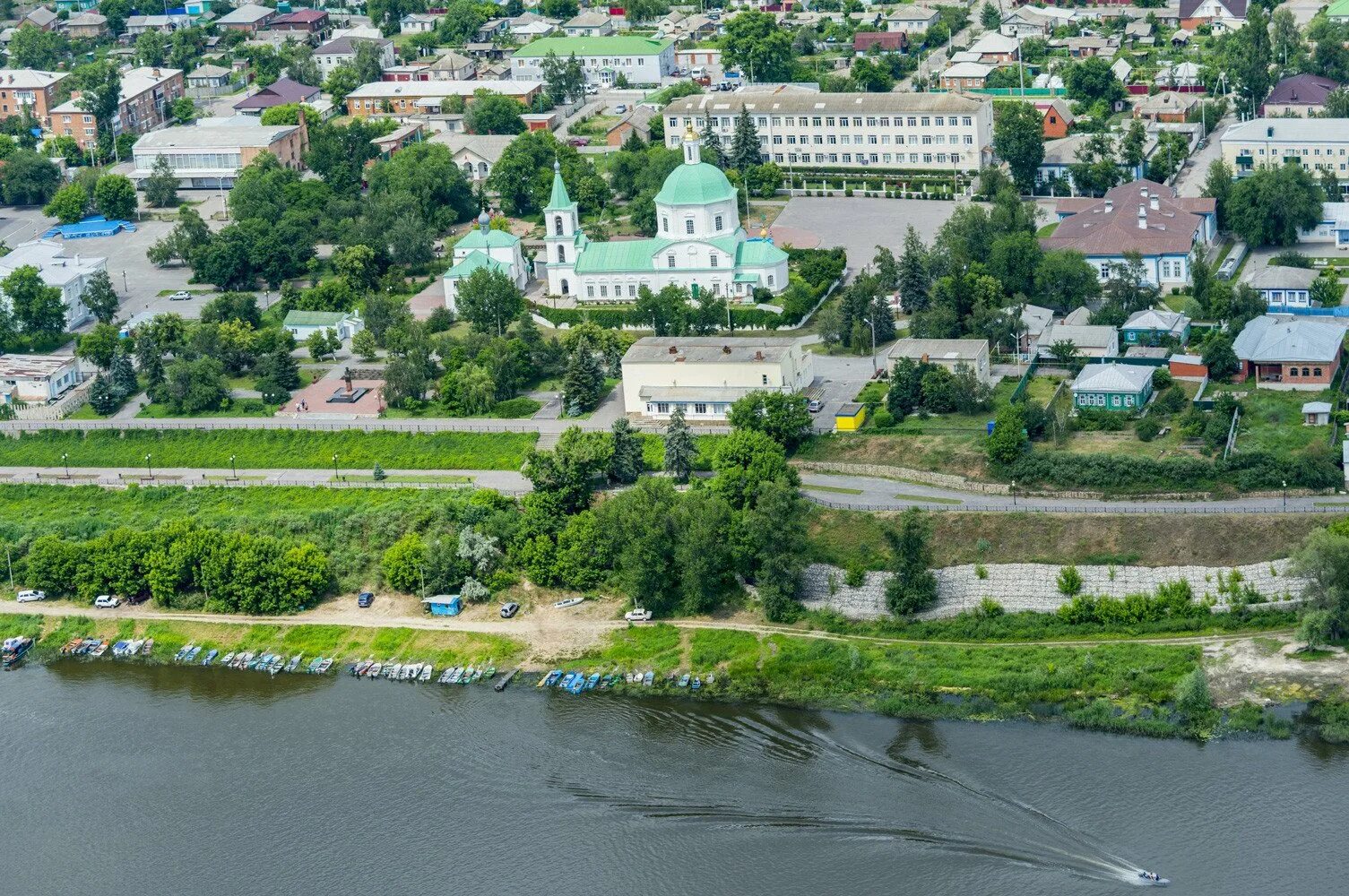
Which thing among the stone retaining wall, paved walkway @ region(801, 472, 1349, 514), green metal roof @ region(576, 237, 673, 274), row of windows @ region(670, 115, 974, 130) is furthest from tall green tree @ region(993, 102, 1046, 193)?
the stone retaining wall

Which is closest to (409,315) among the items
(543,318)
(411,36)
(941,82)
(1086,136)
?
(543,318)

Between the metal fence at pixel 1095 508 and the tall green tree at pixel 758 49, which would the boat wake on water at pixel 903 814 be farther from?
the tall green tree at pixel 758 49

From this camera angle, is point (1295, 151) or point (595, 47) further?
point (595, 47)

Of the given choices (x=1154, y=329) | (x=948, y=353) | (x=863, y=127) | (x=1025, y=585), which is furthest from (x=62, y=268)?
(x=1025, y=585)

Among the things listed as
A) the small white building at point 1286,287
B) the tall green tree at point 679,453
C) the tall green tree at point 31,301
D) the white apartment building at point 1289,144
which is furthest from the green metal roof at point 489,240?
the white apartment building at point 1289,144

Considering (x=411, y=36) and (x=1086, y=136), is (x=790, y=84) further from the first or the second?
(x=411, y=36)

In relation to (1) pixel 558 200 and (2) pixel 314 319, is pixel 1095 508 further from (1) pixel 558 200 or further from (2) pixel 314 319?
(2) pixel 314 319
